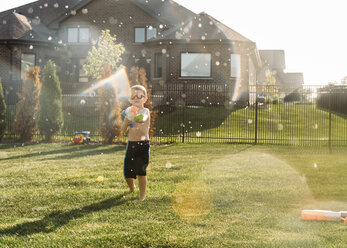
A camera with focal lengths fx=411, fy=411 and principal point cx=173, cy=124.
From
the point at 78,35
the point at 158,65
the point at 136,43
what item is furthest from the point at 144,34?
the point at 78,35

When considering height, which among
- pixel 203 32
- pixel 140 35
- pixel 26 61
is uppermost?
pixel 140 35

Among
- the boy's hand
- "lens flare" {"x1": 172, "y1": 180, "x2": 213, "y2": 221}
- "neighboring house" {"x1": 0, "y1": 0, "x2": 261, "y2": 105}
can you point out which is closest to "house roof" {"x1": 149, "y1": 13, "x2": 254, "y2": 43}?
"neighboring house" {"x1": 0, "y1": 0, "x2": 261, "y2": 105}

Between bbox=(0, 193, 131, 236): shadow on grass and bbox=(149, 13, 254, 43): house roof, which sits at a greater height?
bbox=(149, 13, 254, 43): house roof

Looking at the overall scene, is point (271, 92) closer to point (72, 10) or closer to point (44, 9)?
point (72, 10)

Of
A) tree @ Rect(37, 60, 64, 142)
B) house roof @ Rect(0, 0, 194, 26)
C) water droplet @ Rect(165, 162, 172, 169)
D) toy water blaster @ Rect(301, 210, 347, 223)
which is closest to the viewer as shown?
toy water blaster @ Rect(301, 210, 347, 223)

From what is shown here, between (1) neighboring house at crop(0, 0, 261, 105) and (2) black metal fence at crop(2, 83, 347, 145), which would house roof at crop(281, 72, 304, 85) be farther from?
(2) black metal fence at crop(2, 83, 347, 145)

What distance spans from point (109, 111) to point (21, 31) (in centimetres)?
1877

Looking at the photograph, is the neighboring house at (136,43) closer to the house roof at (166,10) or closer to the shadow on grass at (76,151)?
the house roof at (166,10)

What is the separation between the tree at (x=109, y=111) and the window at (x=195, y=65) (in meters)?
13.9

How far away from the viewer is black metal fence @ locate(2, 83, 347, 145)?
17.0m

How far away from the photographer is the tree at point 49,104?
1625 centimetres

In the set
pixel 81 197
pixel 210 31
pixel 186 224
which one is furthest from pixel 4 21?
pixel 186 224

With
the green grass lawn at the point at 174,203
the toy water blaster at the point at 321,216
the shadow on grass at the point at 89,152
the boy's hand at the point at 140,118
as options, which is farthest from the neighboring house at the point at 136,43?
the toy water blaster at the point at 321,216

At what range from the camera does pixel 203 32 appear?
93.2 ft
